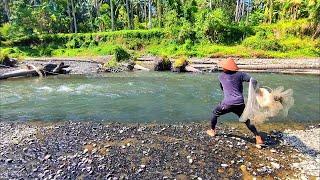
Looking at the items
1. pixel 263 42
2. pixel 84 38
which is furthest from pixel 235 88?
pixel 84 38

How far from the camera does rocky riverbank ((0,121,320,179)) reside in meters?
7.50

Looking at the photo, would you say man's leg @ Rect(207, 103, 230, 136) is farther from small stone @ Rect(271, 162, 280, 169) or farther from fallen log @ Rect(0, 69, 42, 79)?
fallen log @ Rect(0, 69, 42, 79)

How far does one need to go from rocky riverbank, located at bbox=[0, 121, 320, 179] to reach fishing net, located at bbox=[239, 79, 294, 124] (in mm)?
814

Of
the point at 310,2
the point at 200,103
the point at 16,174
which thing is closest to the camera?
the point at 16,174

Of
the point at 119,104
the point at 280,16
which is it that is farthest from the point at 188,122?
Answer: the point at 280,16

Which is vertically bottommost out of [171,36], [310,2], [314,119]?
[314,119]

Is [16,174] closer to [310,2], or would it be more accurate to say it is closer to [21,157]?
[21,157]

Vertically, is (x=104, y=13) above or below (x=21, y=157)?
above

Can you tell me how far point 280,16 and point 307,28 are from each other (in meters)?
11.7

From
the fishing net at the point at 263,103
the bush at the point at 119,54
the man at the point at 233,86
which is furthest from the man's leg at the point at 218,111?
the bush at the point at 119,54

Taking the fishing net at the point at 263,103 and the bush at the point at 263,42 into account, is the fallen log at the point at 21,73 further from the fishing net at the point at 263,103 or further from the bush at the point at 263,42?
the bush at the point at 263,42

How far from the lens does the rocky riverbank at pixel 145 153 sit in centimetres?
750

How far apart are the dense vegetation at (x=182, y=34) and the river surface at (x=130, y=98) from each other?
14.4 m

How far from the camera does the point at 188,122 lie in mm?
12070
